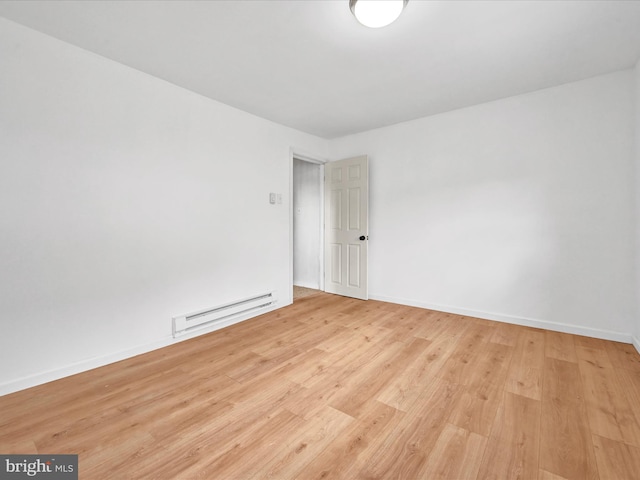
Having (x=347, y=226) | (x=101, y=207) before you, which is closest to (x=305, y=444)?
(x=101, y=207)

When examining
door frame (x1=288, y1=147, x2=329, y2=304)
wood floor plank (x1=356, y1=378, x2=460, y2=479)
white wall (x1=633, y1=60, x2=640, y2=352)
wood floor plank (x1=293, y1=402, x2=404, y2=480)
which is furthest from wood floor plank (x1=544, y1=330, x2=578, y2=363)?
door frame (x1=288, y1=147, x2=329, y2=304)

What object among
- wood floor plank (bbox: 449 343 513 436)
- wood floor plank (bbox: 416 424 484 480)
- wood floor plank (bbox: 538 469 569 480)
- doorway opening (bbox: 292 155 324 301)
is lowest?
wood floor plank (bbox: 449 343 513 436)

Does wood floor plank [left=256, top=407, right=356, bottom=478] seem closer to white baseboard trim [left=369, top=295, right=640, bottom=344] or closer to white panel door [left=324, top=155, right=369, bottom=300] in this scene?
white baseboard trim [left=369, top=295, right=640, bottom=344]

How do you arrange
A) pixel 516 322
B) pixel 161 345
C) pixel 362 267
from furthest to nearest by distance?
pixel 362 267
pixel 516 322
pixel 161 345

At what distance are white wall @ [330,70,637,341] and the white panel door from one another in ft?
1.05

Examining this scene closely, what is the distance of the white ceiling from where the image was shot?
71.4 inches

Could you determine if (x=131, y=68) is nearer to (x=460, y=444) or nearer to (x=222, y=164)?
(x=222, y=164)

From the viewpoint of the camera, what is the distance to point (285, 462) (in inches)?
52.3

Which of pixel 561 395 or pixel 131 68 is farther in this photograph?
pixel 131 68

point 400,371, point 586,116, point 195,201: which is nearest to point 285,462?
point 400,371

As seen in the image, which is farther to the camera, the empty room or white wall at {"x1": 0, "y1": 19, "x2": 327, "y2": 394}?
white wall at {"x1": 0, "y1": 19, "x2": 327, "y2": 394}

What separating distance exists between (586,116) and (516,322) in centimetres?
225

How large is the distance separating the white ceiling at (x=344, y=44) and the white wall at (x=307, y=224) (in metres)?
2.04

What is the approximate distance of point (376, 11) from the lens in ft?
5.66
